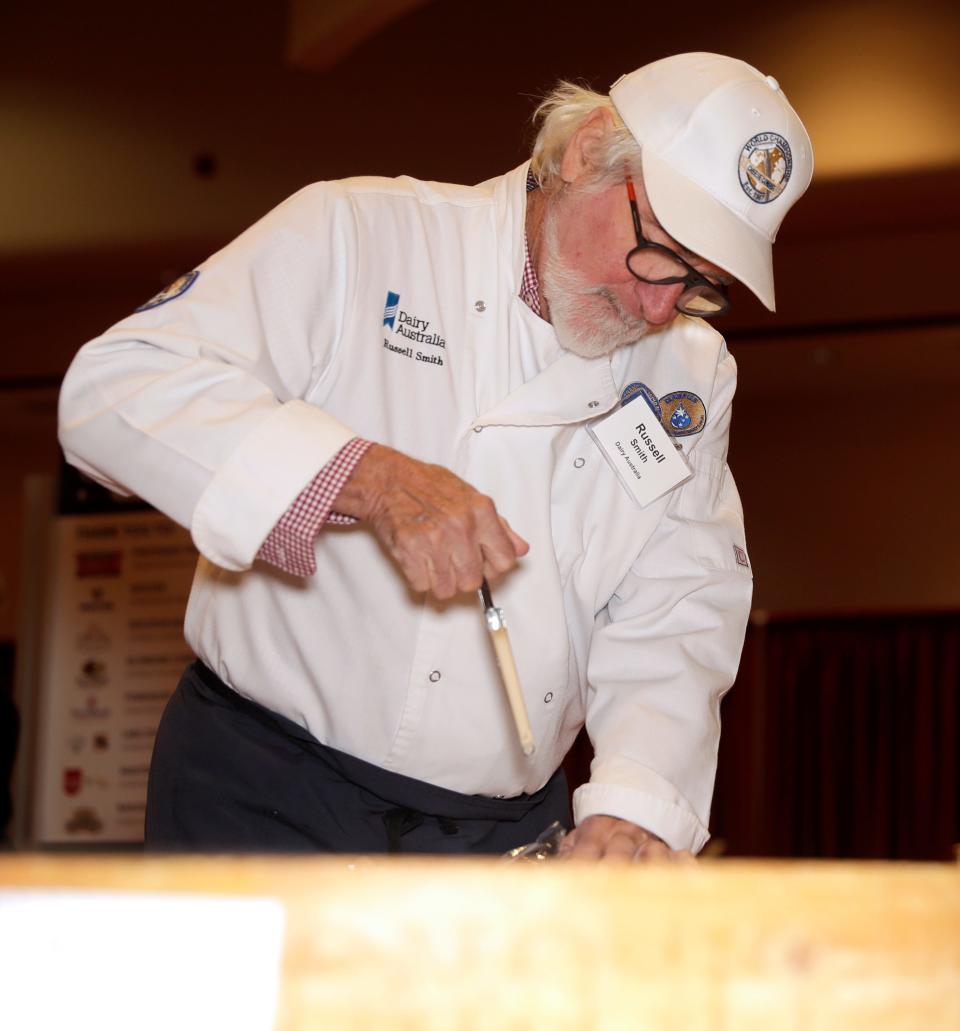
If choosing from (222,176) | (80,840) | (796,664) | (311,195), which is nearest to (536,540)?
(311,195)

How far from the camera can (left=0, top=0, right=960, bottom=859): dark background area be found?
451 cm

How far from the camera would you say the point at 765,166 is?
1540 mm

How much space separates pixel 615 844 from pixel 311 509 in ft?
1.53

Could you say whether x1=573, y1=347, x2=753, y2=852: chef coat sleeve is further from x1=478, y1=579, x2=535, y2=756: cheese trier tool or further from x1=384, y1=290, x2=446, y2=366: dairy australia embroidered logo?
x1=384, y1=290, x2=446, y2=366: dairy australia embroidered logo

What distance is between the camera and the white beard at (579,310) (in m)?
1.58

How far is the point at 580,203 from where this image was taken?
62.2 inches

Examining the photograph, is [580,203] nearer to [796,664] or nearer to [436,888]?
[436,888]

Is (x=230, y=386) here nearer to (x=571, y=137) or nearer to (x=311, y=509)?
(x=311, y=509)

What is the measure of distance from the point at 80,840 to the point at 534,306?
12.5 feet

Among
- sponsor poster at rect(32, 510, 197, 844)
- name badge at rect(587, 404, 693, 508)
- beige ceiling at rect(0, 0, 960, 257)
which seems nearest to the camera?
name badge at rect(587, 404, 693, 508)

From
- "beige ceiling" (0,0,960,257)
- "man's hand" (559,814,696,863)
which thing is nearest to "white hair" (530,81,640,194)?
"man's hand" (559,814,696,863)

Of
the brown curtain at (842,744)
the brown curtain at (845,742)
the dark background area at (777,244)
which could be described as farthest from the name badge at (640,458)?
the brown curtain at (845,742)

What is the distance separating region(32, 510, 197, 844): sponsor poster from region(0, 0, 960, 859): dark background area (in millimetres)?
1498

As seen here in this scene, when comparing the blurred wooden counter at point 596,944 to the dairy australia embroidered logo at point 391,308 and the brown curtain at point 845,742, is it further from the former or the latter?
the brown curtain at point 845,742
